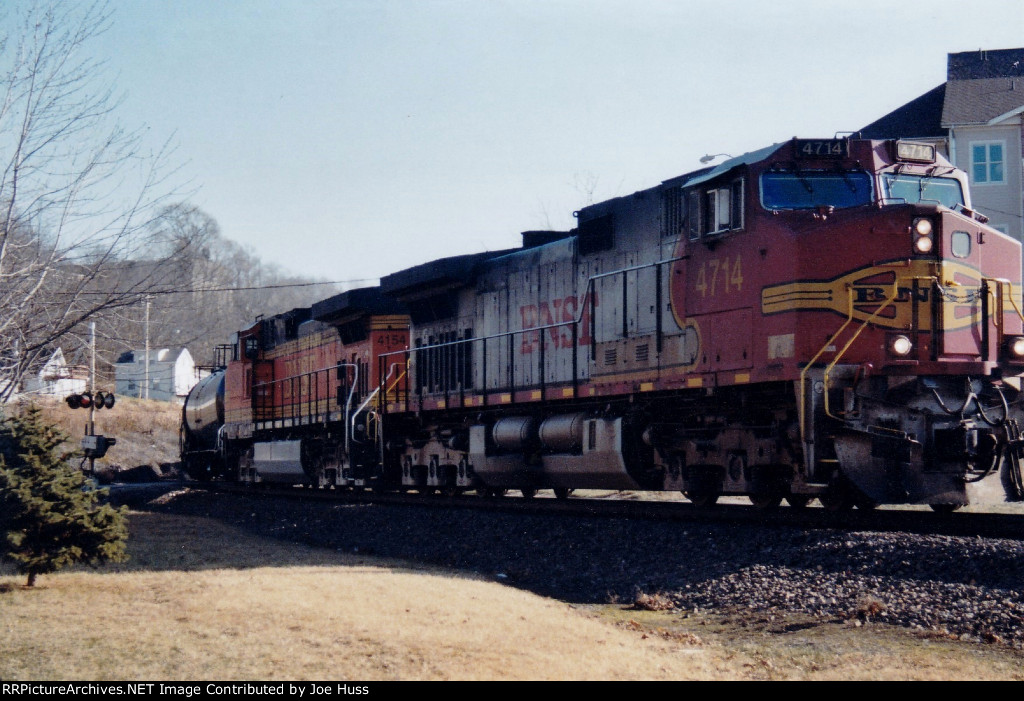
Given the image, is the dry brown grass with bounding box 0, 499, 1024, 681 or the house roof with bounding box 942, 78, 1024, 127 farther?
the house roof with bounding box 942, 78, 1024, 127

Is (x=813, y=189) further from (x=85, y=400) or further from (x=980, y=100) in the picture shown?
(x=980, y=100)

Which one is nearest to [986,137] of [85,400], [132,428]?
[85,400]

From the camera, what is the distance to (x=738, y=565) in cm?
933

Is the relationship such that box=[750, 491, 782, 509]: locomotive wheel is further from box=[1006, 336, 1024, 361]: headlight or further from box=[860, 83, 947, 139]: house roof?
box=[860, 83, 947, 139]: house roof

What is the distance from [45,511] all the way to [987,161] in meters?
32.0

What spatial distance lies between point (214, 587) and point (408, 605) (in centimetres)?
215

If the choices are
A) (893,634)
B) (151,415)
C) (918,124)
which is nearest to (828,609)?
(893,634)

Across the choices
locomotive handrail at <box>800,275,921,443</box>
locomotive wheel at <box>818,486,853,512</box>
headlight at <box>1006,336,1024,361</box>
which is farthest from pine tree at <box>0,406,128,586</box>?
headlight at <box>1006,336,1024,361</box>

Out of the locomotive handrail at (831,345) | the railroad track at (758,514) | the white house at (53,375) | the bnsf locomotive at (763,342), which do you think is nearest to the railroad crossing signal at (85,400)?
the white house at (53,375)

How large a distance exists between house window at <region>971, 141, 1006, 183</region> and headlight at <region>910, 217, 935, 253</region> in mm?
25748

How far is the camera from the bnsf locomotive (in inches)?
393

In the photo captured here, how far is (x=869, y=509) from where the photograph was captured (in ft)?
35.7

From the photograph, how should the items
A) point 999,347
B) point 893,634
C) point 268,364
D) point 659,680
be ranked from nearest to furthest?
point 659,680 → point 893,634 → point 999,347 → point 268,364

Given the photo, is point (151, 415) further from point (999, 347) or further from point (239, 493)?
point (999, 347)
